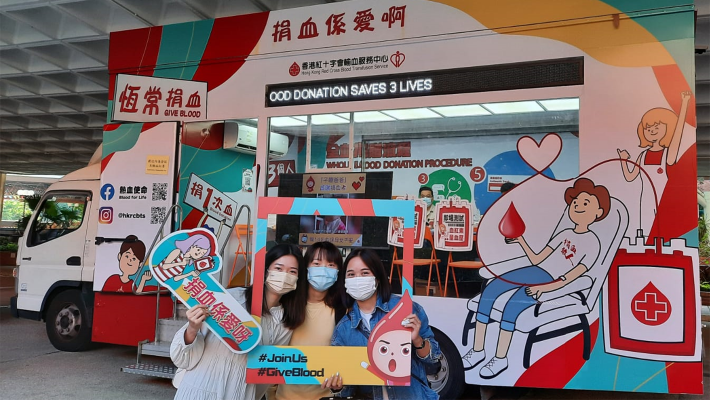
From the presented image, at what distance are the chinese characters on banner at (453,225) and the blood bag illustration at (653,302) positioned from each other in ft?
3.59

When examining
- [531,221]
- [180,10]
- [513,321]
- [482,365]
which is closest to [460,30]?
[531,221]

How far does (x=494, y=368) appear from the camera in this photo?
170 inches

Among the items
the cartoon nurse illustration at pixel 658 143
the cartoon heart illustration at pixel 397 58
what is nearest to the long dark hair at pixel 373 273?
the cartoon nurse illustration at pixel 658 143

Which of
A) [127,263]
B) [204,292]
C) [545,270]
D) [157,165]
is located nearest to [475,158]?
[545,270]

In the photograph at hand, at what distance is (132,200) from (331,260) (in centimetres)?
417

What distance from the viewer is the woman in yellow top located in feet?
7.85

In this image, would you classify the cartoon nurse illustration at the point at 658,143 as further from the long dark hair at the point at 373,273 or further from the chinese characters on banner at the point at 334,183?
the long dark hair at the point at 373,273

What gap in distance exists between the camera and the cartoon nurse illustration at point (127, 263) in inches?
230

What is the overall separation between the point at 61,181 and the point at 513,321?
5.70 meters

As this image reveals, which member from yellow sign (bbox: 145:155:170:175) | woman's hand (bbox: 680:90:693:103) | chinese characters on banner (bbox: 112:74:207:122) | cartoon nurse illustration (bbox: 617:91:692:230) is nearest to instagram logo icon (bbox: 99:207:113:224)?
yellow sign (bbox: 145:155:170:175)

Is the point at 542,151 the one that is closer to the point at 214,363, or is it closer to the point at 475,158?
the point at 475,158

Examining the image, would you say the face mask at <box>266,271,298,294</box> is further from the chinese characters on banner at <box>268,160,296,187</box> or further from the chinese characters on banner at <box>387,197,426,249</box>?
the chinese characters on banner at <box>268,160,296,187</box>

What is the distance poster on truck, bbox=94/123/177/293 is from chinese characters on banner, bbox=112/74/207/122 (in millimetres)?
114

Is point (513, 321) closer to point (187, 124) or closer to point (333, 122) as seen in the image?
point (333, 122)
